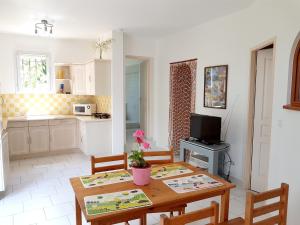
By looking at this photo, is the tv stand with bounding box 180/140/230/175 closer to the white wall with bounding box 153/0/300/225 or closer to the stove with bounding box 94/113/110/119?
the white wall with bounding box 153/0/300/225

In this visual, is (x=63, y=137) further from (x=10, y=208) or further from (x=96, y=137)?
(x=10, y=208)

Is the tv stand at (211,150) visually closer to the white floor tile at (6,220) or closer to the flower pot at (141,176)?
the flower pot at (141,176)

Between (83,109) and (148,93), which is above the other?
(148,93)

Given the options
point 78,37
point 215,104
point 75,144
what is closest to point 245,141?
point 215,104

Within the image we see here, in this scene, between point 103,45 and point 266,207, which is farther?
point 103,45

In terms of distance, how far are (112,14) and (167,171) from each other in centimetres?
278

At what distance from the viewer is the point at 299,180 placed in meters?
2.31

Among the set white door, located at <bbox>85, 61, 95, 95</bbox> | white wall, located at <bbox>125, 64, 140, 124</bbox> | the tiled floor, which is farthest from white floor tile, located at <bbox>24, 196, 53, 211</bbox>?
white wall, located at <bbox>125, 64, 140, 124</bbox>

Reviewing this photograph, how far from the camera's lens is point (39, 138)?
17.4 ft

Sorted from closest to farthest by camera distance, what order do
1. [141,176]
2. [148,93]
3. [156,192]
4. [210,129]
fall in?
1. [156,192]
2. [141,176]
3. [210,129]
4. [148,93]

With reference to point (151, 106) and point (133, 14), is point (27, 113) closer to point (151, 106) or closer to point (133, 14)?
point (151, 106)

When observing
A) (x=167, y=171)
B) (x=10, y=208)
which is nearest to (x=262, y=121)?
(x=167, y=171)

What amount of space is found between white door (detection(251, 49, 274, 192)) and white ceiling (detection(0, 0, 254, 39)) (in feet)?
2.89

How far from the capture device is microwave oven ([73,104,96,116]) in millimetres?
5867
